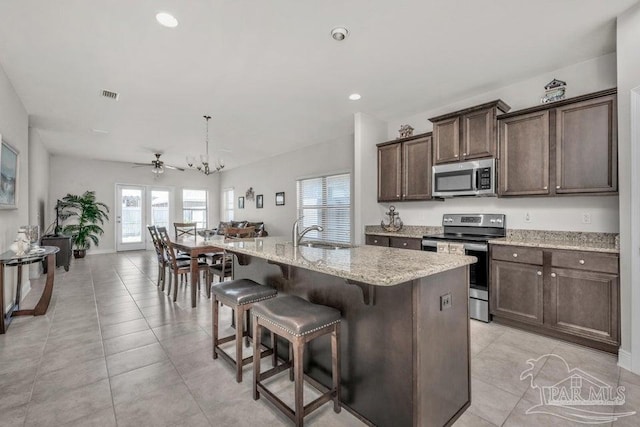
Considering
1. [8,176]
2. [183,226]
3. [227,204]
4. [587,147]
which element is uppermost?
[587,147]

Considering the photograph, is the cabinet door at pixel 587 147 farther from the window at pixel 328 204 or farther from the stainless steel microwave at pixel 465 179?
the window at pixel 328 204

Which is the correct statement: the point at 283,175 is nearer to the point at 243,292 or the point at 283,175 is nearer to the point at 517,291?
the point at 243,292

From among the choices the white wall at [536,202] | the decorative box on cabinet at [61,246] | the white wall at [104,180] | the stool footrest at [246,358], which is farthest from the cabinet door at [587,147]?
the white wall at [104,180]

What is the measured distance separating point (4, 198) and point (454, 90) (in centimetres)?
542

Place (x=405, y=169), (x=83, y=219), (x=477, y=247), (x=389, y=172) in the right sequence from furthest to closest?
1. (x=83, y=219)
2. (x=389, y=172)
3. (x=405, y=169)
4. (x=477, y=247)

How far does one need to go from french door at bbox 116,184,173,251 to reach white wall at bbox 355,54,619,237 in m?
7.46

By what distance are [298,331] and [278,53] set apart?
2.50 meters

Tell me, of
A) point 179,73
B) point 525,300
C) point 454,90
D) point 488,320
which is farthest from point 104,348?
point 454,90

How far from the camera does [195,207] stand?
9938mm

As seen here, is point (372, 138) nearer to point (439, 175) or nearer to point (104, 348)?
point (439, 175)

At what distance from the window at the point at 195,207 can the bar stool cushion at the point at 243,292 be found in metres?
8.19

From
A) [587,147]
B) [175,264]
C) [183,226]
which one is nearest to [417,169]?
[587,147]

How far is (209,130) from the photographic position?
205 inches

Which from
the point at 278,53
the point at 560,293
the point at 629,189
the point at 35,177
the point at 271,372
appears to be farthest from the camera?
the point at 35,177
